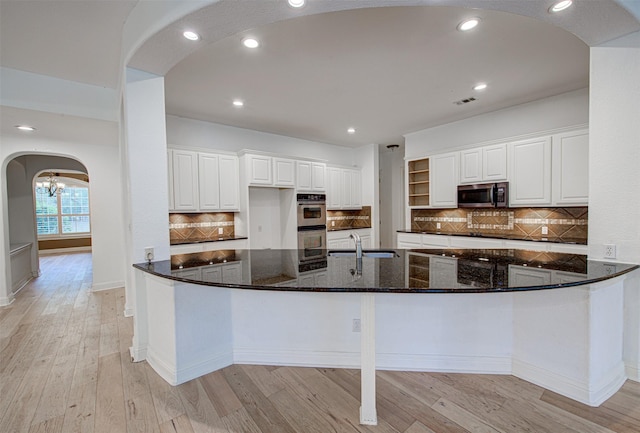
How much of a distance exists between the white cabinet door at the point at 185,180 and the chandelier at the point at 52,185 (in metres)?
7.28

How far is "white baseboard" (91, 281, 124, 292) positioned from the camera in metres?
4.87

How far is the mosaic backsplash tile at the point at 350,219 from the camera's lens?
6.48 m

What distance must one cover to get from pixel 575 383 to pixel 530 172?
9.88 feet

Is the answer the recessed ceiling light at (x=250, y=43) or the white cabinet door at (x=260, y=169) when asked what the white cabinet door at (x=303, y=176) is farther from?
the recessed ceiling light at (x=250, y=43)

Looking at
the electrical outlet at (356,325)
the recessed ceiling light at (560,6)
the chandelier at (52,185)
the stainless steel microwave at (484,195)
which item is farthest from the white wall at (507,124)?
the chandelier at (52,185)

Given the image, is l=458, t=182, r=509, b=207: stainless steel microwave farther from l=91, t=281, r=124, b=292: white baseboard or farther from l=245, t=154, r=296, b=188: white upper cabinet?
l=91, t=281, r=124, b=292: white baseboard

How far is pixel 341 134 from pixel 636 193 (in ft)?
13.9

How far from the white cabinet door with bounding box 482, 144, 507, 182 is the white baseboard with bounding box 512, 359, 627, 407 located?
2.85 m

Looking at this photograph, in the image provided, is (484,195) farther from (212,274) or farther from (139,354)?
(139,354)

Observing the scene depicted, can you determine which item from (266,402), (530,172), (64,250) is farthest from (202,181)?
(64,250)

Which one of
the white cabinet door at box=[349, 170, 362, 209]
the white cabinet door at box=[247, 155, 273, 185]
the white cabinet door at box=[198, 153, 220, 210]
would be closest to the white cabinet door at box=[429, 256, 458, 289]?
the white cabinet door at box=[247, 155, 273, 185]

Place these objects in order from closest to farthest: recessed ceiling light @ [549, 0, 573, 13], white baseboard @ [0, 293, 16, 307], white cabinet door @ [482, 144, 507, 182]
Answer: recessed ceiling light @ [549, 0, 573, 13] < white baseboard @ [0, 293, 16, 307] < white cabinet door @ [482, 144, 507, 182]

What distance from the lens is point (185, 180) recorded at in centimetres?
431

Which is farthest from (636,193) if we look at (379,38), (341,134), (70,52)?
(70,52)
